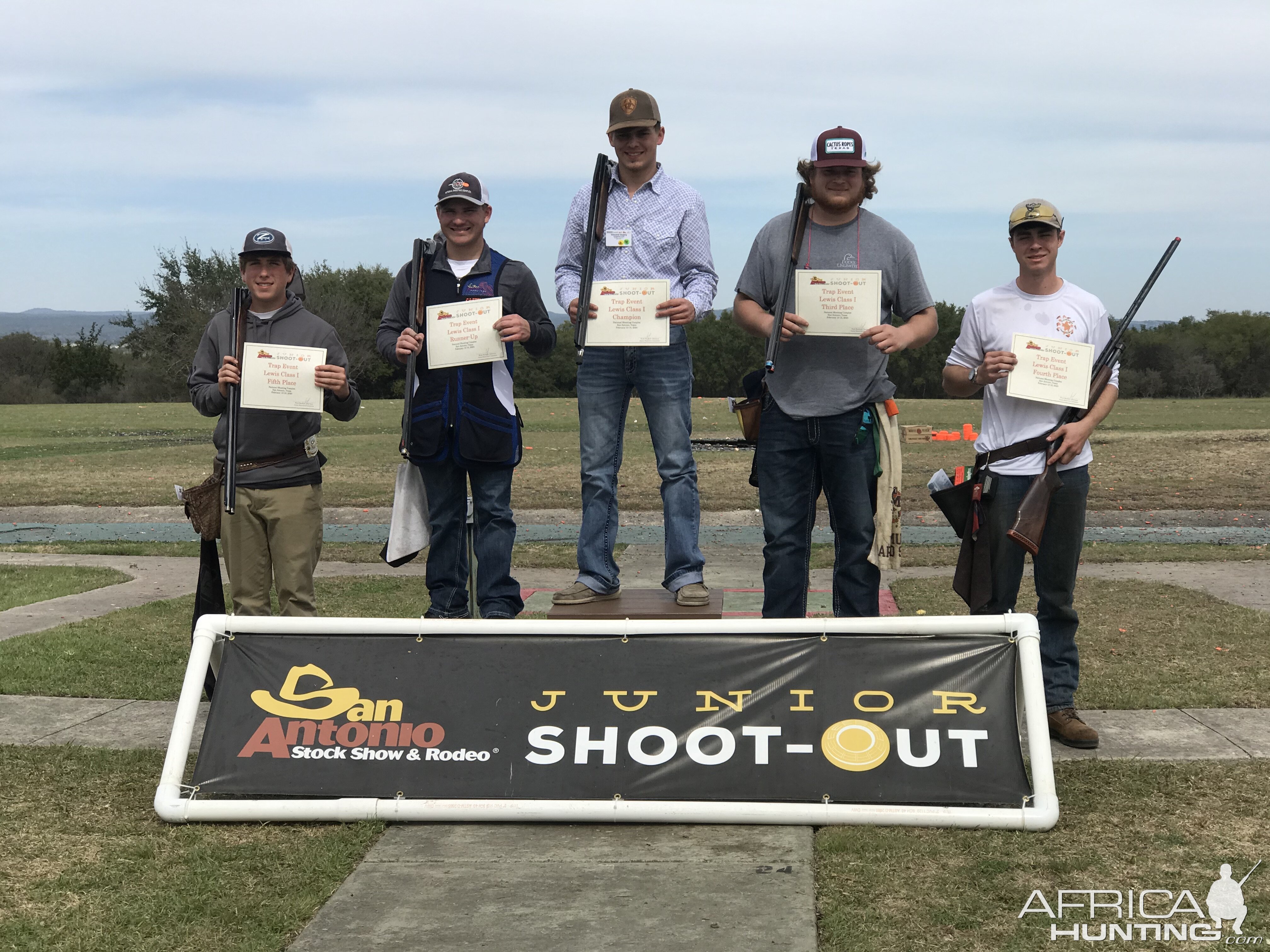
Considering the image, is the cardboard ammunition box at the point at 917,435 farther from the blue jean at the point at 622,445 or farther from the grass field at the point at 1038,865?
the grass field at the point at 1038,865

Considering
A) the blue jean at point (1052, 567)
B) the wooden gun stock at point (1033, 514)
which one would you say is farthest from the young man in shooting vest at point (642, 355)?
the wooden gun stock at point (1033, 514)

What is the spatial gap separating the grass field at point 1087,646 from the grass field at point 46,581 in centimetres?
107

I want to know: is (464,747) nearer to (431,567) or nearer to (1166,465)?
(431,567)

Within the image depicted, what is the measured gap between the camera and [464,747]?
4.64 meters

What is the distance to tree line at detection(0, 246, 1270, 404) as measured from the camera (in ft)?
237

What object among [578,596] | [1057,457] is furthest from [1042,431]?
[578,596]

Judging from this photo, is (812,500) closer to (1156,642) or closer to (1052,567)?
(1052,567)

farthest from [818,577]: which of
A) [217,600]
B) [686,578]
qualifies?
[217,600]

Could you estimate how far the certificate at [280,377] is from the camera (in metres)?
5.82

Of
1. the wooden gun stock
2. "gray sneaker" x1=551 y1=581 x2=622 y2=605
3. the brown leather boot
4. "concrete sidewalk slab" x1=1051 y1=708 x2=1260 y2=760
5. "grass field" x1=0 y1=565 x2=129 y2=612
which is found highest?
the wooden gun stock

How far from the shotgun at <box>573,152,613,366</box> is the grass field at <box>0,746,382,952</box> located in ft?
7.68

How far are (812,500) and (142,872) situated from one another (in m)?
3.08

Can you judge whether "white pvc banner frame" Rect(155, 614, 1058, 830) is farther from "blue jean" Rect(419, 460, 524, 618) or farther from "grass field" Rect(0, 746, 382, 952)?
"blue jean" Rect(419, 460, 524, 618)

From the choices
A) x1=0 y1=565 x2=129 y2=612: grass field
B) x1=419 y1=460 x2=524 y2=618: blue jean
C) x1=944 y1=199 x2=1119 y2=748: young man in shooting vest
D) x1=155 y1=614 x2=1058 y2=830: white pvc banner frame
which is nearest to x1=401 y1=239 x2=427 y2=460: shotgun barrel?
x1=419 y1=460 x2=524 y2=618: blue jean
